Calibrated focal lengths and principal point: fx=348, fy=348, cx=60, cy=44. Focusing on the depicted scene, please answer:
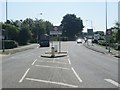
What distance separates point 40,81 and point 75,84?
1.94 metres

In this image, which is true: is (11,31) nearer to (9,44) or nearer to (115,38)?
(9,44)

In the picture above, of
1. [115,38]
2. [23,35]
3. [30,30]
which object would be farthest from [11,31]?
[115,38]

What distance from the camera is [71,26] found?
172 m

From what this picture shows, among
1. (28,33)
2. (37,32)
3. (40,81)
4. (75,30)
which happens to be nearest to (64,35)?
(75,30)

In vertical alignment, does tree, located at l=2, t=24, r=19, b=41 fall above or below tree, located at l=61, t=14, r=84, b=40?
below

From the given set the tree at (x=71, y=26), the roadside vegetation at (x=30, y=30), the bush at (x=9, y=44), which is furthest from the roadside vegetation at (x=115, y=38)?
the tree at (x=71, y=26)

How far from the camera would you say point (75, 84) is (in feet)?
50.5

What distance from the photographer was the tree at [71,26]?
168 meters

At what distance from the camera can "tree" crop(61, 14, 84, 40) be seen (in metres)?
168

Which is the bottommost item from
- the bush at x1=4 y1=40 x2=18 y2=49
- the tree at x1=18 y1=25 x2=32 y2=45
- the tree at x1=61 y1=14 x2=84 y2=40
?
the bush at x1=4 y1=40 x2=18 y2=49

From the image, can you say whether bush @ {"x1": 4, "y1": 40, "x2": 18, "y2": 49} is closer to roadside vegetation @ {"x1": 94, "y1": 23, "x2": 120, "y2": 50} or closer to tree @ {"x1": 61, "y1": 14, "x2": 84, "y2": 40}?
roadside vegetation @ {"x1": 94, "y1": 23, "x2": 120, "y2": 50}

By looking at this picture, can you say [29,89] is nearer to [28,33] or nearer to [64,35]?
[28,33]

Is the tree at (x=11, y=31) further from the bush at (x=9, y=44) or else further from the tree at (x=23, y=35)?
the bush at (x=9, y=44)

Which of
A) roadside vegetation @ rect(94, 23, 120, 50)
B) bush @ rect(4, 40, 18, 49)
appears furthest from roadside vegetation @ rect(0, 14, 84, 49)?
roadside vegetation @ rect(94, 23, 120, 50)
